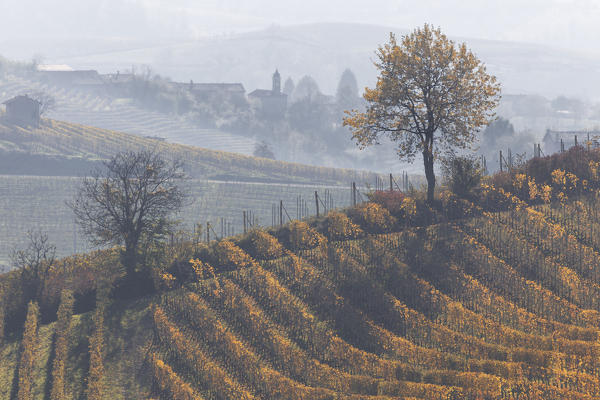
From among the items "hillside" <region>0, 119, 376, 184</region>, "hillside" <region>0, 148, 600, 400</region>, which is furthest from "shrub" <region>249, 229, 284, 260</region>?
"hillside" <region>0, 119, 376, 184</region>

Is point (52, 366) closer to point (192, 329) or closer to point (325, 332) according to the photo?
point (192, 329)

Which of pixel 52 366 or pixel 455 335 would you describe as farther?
pixel 52 366

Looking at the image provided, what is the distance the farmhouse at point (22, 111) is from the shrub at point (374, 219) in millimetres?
131366

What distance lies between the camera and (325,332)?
96.2 ft

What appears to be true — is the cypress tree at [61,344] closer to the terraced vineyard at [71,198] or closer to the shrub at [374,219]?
the shrub at [374,219]

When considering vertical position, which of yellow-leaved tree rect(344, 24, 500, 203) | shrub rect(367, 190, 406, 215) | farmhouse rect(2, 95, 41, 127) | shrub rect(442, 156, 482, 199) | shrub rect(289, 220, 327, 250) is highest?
farmhouse rect(2, 95, 41, 127)

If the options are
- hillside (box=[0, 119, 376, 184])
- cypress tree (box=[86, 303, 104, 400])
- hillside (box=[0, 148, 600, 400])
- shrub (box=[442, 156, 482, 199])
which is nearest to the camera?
hillside (box=[0, 148, 600, 400])

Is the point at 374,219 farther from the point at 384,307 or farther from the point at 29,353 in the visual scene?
the point at 29,353

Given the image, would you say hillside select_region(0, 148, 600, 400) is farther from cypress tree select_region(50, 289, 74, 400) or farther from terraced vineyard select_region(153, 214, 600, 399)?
cypress tree select_region(50, 289, 74, 400)

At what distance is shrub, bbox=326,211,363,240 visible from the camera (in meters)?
38.2

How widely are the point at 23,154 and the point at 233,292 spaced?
109381mm

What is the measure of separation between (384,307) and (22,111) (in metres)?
143

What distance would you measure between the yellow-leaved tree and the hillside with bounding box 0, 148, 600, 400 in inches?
184

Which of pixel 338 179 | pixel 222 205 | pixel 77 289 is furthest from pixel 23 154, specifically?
pixel 77 289
